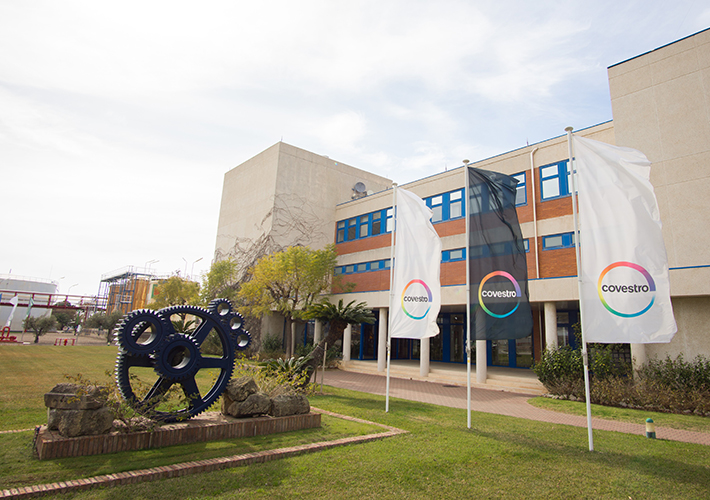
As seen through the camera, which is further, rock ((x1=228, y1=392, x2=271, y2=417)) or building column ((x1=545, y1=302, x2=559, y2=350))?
building column ((x1=545, y1=302, x2=559, y2=350))

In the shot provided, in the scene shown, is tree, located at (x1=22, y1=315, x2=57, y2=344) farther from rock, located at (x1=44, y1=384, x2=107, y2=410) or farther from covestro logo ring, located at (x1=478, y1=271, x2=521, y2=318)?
covestro logo ring, located at (x1=478, y1=271, x2=521, y2=318)

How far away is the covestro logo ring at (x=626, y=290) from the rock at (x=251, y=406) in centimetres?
692

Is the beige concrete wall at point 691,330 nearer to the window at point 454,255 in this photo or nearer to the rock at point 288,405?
the window at point 454,255

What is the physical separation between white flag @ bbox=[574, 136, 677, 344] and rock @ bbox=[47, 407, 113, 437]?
8.50 metres

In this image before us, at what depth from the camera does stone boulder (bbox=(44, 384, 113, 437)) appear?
6000 millimetres

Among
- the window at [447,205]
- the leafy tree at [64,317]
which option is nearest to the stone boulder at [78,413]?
the window at [447,205]

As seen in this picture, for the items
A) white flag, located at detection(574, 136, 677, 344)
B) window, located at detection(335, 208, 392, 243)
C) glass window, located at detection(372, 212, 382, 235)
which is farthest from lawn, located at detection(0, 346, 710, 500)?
window, located at detection(335, 208, 392, 243)

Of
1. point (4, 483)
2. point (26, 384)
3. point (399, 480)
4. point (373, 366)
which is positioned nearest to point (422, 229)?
point (399, 480)

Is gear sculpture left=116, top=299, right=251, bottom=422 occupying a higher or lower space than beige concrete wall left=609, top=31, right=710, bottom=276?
lower

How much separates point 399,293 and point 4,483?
890 cm

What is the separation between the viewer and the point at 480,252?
32.0 feet

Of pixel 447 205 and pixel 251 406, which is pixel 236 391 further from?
pixel 447 205

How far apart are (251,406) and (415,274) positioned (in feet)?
18.1

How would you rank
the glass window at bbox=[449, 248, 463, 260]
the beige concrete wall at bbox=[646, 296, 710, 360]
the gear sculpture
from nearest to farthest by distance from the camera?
1. the gear sculpture
2. the beige concrete wall at bbox=[646, 296, 710, 360]
3. the glass window at bbox=[449, 248, 463, 260]
